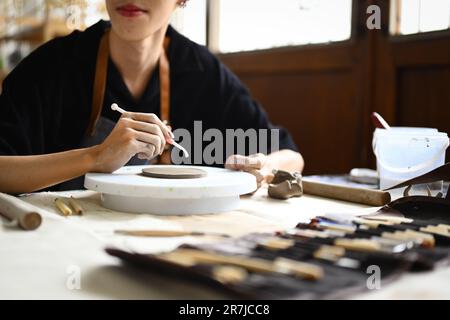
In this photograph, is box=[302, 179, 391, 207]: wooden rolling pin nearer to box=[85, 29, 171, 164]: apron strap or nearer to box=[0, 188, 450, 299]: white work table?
box=[0, 188, 450, 299]: white work table

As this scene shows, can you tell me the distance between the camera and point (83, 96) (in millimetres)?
1610

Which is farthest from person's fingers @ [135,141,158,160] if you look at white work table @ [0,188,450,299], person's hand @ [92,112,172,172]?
white work table @ [0,188,450,299]

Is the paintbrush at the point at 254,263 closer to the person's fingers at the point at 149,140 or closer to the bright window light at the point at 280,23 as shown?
the person's fingers at the point at 149,140

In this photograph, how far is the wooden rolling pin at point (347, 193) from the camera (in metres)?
1.17

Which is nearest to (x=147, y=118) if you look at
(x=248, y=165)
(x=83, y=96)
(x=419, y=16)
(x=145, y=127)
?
(x=145, y=127)

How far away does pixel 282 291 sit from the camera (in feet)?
1.73

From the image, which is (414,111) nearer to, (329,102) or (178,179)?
(329,102)

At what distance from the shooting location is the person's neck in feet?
5.34

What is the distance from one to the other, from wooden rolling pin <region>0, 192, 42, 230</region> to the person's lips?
0.67 meters

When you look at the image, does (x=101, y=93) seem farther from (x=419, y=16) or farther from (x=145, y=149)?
(x=419, y=16)

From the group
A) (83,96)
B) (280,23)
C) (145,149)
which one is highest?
(280,23)

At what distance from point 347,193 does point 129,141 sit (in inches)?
20.2

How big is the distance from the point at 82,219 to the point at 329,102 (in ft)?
5.85
